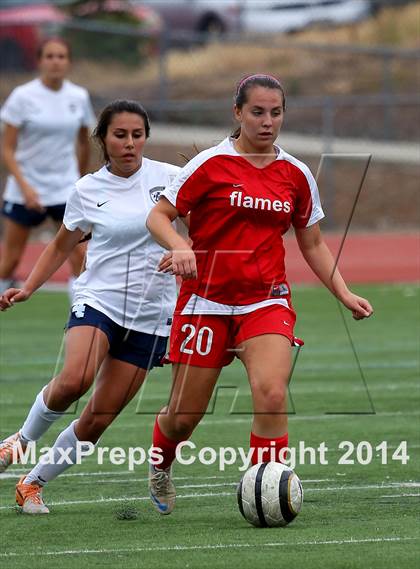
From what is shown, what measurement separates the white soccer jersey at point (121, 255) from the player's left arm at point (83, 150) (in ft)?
17.1

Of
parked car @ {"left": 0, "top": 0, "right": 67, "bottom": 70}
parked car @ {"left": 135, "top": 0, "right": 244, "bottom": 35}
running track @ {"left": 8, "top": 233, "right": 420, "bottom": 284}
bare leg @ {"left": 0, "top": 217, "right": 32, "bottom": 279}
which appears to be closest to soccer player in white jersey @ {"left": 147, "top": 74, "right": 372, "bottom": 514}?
bare leg @ {"left": 0, "top": 217, "right": 32, "bottom": 279}

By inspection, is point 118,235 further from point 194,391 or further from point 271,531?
point 271,531

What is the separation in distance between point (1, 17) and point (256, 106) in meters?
24.3

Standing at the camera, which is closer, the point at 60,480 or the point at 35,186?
the point at 60,480

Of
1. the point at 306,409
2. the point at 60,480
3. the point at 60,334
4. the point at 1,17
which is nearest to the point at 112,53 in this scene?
the point at 1,17

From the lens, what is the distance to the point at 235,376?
1196 cm

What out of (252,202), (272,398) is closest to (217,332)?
(272,398)

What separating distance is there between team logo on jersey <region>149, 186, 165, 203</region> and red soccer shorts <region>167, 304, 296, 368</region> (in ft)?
2.62

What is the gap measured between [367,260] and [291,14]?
1090 centimetres

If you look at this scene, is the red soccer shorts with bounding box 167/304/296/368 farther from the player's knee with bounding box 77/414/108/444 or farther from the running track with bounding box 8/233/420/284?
the running track with bounding box 8/233/420/284

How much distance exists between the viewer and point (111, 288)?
24.0 ft

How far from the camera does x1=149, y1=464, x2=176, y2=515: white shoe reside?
23.2 ft

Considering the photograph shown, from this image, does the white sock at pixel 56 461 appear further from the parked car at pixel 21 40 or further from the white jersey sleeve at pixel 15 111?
the parked car at pixel 21 40

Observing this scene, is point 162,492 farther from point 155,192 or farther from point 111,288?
point 155,192
